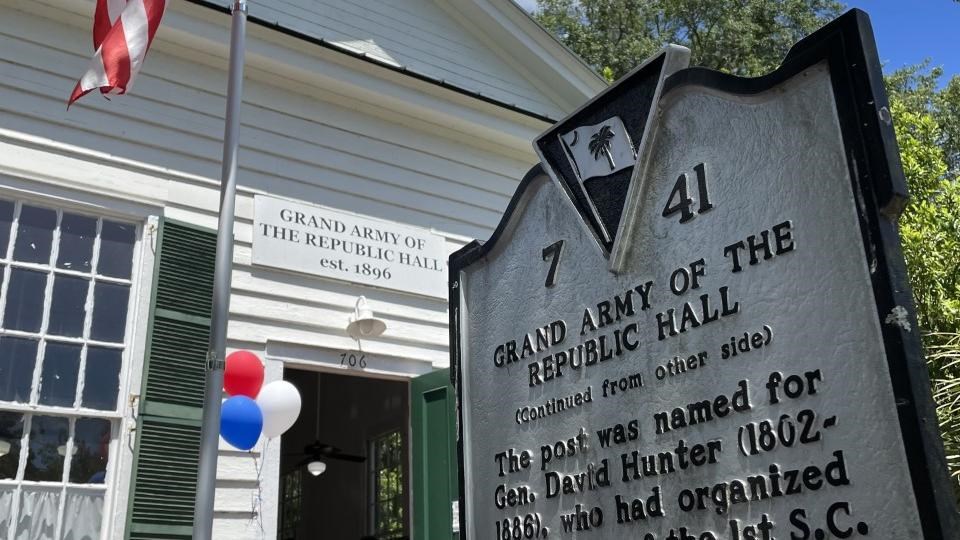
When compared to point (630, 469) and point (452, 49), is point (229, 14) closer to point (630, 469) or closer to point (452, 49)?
point (452, 49)

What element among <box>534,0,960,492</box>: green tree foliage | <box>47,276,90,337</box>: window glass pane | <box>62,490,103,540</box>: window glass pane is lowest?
<box>62,490,103,540</box>: window glass pane

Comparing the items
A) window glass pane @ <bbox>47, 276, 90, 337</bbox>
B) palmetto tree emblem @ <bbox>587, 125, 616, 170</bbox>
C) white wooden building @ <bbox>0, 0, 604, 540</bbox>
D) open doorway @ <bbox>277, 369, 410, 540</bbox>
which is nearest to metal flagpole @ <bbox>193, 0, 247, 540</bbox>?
white wooden building @ <bbox>0, 0, 604, 540</bbox>

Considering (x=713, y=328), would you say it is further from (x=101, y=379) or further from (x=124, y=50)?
(x=101, y=379)

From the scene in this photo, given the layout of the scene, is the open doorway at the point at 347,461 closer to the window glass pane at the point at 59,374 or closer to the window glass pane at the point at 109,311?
the window glass pane at the point at 109,311

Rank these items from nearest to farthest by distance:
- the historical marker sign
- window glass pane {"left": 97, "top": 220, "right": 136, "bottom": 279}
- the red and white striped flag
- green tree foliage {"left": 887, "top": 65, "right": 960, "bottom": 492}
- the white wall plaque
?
the historical marker sign < the red and white striped flag < window glass pane {"left": 97, "top": 220, "right": 136, "bottom": 279} < the white wall plaque < green tree foliage {"left": 887, "top": 65, "right": 960, "bottom": 492}

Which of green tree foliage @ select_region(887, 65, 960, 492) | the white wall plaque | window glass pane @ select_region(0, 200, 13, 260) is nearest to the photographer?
window glass pane @ select_region(0, 200, 13, 260)

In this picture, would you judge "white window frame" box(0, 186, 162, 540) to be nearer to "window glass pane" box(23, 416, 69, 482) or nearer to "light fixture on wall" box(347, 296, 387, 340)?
"window glass pane" box(23, 416, 69, 482)

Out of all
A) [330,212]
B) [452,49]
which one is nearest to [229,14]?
[330,212]

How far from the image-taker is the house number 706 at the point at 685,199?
2.46 metres

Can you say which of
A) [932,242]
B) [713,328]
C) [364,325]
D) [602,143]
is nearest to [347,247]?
[364,325]

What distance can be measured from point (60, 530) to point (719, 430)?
4629mm

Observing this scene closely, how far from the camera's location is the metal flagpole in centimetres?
434

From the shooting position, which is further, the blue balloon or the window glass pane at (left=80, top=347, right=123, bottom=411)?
the window glass pane at (left=80, top=347, right=123, bottom=411)

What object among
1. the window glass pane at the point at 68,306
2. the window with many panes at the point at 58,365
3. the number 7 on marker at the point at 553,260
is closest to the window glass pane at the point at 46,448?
the window with many panes at the point at 58,365
